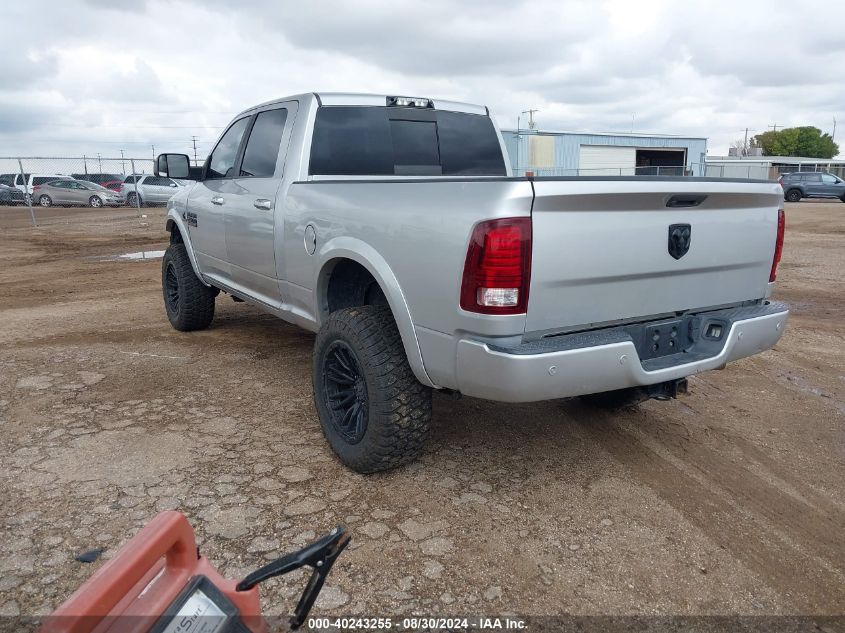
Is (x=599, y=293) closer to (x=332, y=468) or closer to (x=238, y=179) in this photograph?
(x=332, y=468)

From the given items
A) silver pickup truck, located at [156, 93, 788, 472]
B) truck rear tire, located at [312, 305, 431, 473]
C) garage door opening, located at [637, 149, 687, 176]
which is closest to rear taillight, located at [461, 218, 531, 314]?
silver pickup truck, located at [156, 93, 788, 472]

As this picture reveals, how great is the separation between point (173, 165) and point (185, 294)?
124 centimetres

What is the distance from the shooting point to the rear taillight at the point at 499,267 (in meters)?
2.64

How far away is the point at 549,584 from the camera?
261 centimetres

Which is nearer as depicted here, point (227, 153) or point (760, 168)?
point (227, 153)

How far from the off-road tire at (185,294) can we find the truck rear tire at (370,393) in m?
2.90

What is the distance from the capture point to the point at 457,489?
3334 millimetres

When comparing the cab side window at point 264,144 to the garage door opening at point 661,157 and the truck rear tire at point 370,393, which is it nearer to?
the truck rear tire at point 370,393

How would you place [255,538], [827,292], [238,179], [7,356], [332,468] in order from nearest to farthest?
1. [255,538]
2. [332,468]
3. [238,179]
4. [7,356]
5. [827,292]

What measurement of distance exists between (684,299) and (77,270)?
1044 cm

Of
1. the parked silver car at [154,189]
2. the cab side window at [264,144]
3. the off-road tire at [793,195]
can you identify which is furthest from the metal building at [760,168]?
the cab side window at [264,144]

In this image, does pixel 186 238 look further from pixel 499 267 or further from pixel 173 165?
pixel 499 267

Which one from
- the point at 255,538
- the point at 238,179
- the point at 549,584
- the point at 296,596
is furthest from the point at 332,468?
the point at 238,179

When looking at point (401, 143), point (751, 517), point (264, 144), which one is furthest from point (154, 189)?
point (751, 517)
